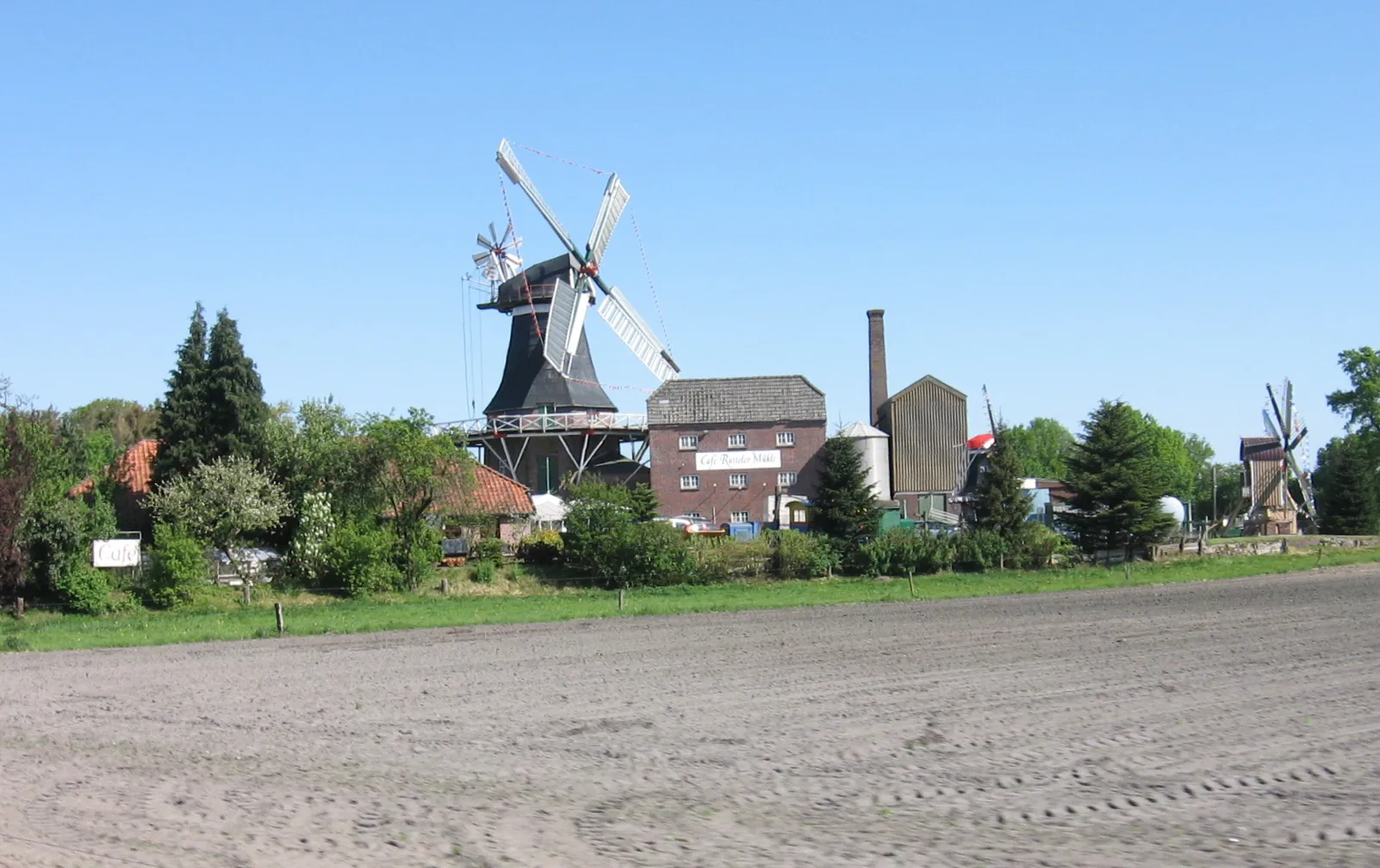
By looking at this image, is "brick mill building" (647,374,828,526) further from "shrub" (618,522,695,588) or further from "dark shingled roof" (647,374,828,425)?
"shrub" (618,522,695,588)

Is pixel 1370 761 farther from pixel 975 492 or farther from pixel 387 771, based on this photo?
pixel 975 492

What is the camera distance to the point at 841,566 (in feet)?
168

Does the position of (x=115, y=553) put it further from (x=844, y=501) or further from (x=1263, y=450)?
(x=1263, y=450)

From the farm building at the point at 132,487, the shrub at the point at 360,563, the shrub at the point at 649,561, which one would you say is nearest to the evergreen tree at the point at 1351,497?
the shrub at the point at 649,561

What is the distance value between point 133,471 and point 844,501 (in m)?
30.1

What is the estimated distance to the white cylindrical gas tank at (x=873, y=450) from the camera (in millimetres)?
68688

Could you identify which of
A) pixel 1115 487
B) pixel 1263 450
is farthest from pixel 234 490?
pixel 1263 450

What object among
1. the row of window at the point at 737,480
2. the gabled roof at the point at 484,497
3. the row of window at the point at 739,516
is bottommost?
the row of window at the point at 739,516

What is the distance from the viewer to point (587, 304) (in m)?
73.4

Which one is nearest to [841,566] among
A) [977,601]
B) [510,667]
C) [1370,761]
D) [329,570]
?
[977,601]

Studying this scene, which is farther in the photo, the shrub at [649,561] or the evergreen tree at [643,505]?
the evergreen tree at [643,505]

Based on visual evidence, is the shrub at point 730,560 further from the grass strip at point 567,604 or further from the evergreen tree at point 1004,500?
the evergreen tree at point 1004,500

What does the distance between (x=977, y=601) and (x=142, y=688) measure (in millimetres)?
22855

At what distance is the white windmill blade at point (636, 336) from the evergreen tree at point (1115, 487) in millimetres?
27342
